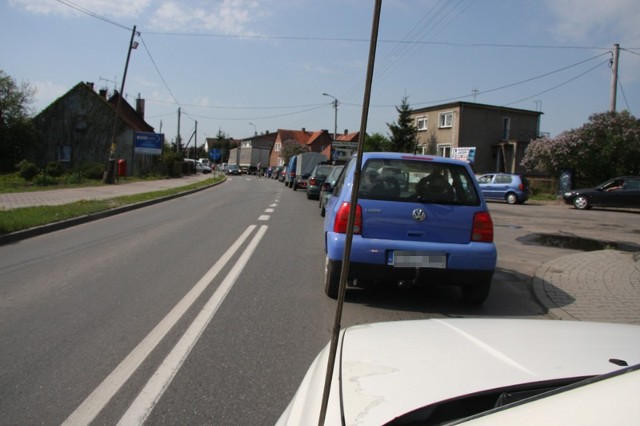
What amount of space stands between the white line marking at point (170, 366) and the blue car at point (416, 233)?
1.37 m

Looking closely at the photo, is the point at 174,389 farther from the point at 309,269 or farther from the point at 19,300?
the point at 309,269

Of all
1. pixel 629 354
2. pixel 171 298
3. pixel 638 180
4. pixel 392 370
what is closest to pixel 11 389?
pixel 171 298

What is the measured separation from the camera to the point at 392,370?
1.84 meters

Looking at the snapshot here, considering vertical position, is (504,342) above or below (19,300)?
above

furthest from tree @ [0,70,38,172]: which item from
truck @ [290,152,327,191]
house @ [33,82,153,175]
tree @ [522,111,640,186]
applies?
tree @ [522,111,640,186]

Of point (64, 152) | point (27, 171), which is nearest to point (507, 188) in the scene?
point (27, 171)

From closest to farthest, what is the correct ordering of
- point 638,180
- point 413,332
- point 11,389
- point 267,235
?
point 413,332 → point 11,389 → point 267,235 → point 638,180

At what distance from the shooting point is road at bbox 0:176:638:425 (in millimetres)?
3270

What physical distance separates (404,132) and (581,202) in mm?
25197

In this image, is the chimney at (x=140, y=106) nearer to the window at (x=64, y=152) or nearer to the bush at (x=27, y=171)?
the window at (x=64, y=152)

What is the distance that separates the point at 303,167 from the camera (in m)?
35.4

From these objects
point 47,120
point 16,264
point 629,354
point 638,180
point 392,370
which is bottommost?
point 16,264

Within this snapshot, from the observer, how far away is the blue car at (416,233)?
17.4 feet

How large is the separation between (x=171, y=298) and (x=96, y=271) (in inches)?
80.1
